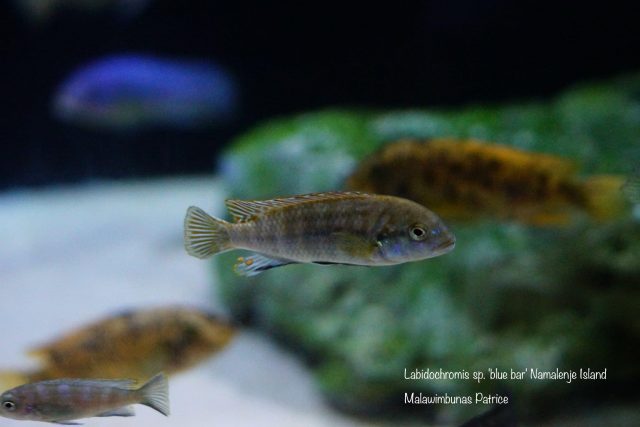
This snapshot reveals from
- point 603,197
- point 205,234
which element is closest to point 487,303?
point 603,197

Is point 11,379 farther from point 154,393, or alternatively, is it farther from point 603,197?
point 603,197

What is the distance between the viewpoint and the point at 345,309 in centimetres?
392

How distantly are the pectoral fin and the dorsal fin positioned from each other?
0.10 metres

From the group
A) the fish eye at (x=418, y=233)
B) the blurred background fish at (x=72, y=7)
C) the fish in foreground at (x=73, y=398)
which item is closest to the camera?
the fish eye at (x=418, y=233)

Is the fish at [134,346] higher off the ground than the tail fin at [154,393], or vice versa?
the fish at [134,346]

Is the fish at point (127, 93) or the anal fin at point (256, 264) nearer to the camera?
the anal fin at point (256, 264)

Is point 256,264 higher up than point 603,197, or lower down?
lower down

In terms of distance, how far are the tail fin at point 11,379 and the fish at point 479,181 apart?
4.71 feet

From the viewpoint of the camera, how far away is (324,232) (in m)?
1.29

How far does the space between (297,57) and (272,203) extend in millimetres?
7539

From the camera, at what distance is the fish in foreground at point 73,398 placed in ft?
4.65

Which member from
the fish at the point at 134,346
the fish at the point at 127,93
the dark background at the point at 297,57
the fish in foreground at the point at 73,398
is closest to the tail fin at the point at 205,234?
the fish in foreground at the point at 73,398

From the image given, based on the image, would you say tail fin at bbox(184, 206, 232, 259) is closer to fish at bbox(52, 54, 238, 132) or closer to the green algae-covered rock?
the green algae-covered rock

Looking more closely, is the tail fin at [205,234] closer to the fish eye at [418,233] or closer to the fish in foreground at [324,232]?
the fish in foreground at [324,232]
